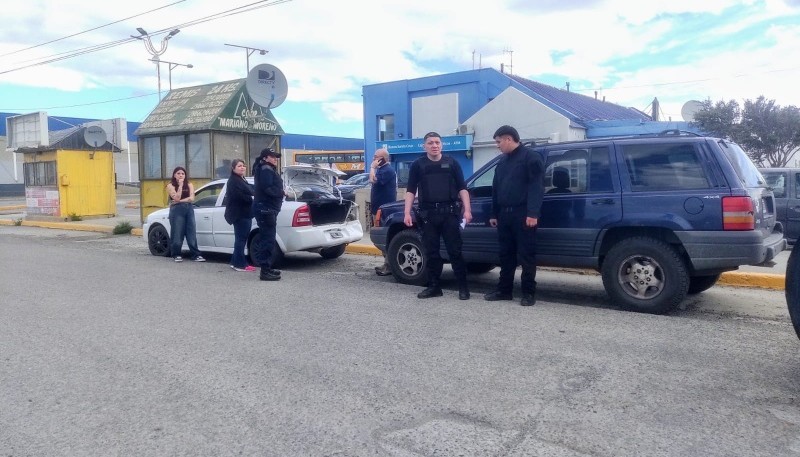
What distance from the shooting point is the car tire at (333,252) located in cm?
Result: 1059

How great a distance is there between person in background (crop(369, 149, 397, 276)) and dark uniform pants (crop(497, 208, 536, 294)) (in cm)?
212

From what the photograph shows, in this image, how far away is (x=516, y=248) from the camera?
7.03 meters

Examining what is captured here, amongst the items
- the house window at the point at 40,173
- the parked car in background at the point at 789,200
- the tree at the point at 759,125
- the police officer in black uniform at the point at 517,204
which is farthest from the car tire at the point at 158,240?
Result: the tree at the point at 759,125

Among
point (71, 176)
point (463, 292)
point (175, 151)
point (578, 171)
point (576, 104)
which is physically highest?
point (576, 104)

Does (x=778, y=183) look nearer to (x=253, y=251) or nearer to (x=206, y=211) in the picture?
(x=253, y=251)

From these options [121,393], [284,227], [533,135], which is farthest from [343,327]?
[533,135]

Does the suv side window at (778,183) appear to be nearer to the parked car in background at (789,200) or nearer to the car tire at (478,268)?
the parked car in background at (789,200)

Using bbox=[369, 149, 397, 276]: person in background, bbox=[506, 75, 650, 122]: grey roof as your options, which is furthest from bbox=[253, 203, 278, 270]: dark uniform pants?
bbox=[506, 75, 650, 122]: grey roof

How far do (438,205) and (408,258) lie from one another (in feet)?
4.00

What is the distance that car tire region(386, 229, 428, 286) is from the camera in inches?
315

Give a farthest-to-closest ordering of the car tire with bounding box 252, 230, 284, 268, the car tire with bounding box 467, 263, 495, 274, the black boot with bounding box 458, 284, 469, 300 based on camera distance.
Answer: the car tire with bounding box 252, 230, 284, 268
the car tire with bounding box 467, 263, 495, 274
the black boot with bounding box 458, 284, 469, 300

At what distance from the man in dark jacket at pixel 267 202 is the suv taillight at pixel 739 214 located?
5314 millimetres

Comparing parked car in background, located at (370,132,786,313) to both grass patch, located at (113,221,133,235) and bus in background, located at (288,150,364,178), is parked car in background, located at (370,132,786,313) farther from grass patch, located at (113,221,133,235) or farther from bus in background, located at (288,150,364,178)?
bus in background, located at (288,150,364,178)

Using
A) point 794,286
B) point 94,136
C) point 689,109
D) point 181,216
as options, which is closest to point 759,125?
point 689,109
